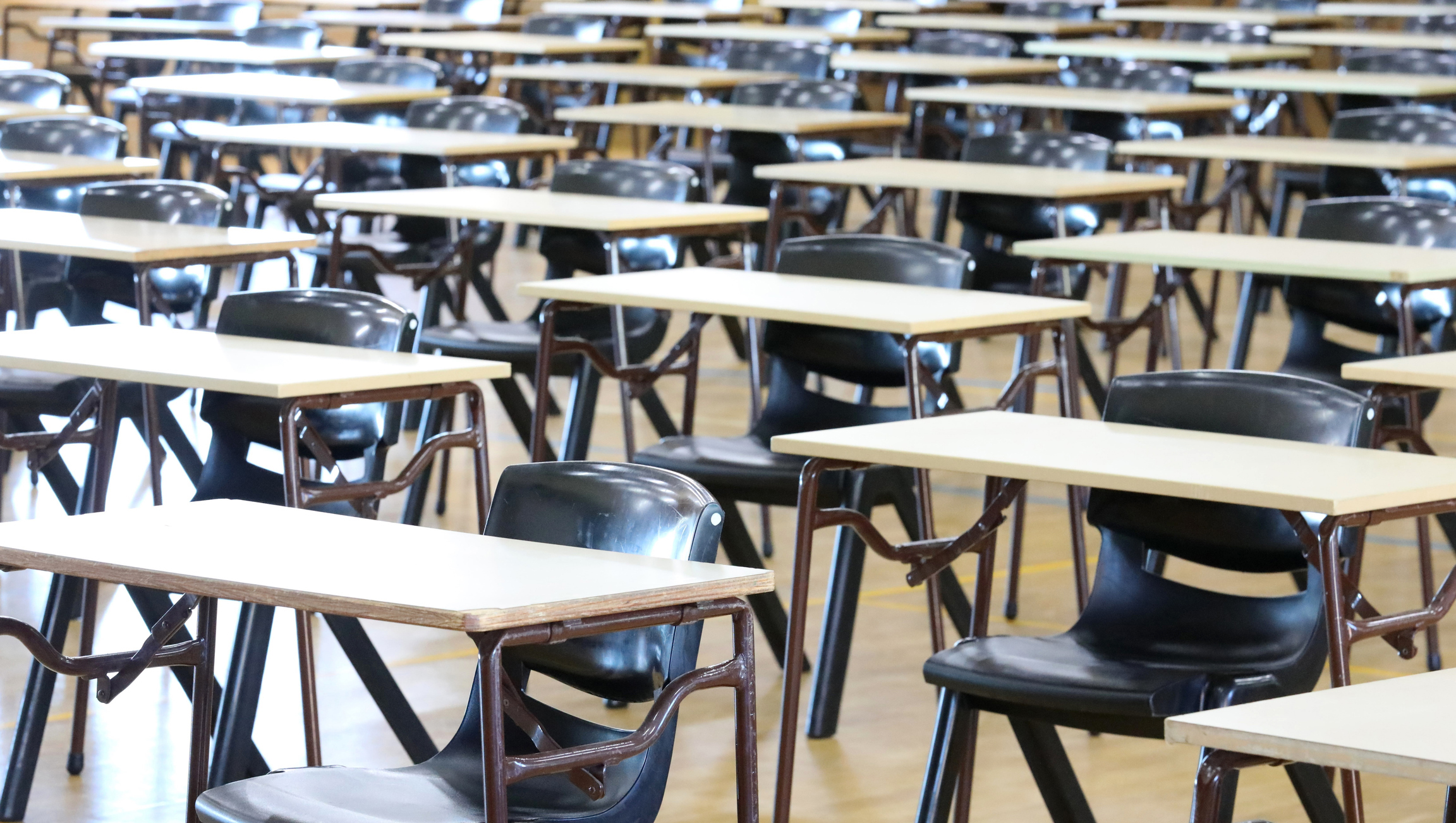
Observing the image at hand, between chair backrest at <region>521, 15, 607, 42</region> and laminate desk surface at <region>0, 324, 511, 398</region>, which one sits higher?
chair backrest at <region>521, 15, 607, 42</region>

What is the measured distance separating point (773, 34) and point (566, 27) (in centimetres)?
117

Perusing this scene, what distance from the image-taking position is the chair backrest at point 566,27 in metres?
11.2

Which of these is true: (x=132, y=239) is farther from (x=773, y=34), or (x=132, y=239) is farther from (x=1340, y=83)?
(x=773, y=34)

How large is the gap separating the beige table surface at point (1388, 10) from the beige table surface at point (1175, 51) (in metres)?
1.42

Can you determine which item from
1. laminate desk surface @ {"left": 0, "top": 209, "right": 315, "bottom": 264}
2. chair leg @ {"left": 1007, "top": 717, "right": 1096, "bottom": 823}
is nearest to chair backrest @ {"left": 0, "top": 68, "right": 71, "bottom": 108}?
laminate desk surface @ {"left": 0, "top": 209, "right": 315, "bottom": 264}

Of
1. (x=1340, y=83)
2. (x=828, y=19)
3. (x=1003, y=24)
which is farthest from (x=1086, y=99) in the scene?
(x=828, y=19)

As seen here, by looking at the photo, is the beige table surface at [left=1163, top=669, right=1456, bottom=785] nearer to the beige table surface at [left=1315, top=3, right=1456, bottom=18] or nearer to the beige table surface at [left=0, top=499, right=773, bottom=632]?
the beige table surface at [left=0, top=499, right=773, bottom=632]

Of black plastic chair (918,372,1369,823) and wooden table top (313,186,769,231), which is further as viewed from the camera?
wooden table top (313,186,769,231)

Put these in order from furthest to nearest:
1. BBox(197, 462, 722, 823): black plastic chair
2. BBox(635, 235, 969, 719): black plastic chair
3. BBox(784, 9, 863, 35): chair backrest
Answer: BBox(784, 9, 863, 35): chair backrest
BBox(635, 235, 969, 719): black plastic chair
BBox(197, 462, 722, 823): black plastic chair

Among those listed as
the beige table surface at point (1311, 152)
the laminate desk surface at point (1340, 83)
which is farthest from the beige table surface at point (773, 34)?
the beige table surface at point (1311, 152)

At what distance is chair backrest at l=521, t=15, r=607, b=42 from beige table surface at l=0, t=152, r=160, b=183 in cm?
488

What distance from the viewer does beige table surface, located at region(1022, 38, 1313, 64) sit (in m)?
9.65

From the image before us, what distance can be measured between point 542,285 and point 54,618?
4.13ft

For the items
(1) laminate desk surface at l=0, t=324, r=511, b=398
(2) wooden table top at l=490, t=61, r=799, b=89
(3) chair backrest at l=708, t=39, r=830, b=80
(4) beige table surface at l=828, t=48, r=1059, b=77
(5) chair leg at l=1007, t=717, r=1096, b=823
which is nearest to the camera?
(5) chair leg at l=1007, t=717, r=1096, b=823
